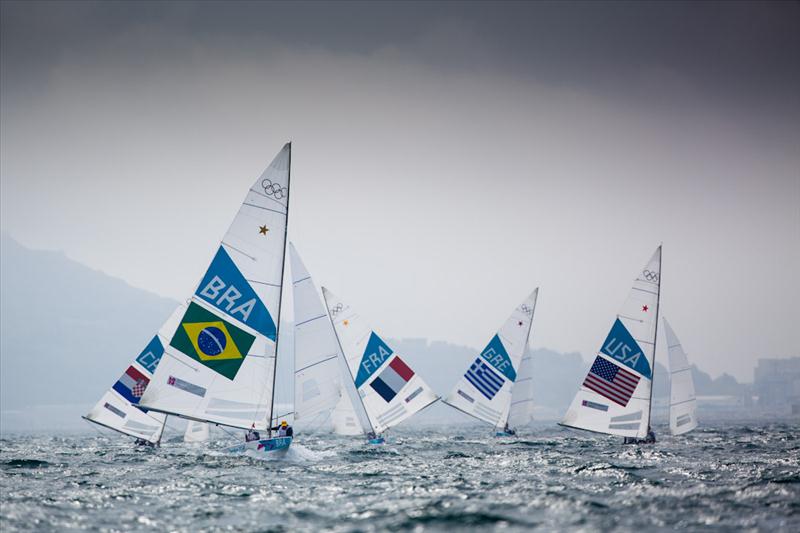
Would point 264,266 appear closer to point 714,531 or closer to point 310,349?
point 310,349

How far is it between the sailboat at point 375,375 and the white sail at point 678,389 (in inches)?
665

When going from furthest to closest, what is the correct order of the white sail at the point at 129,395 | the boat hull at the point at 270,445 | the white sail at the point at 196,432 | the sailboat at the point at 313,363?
the white sail at the point at 196,432
the white sail at the point at 129,395
the sailboat at the point at 313,363
the boat hull at the point at 270,445

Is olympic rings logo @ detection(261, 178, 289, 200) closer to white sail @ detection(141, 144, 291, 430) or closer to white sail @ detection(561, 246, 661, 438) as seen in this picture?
white sail @ detection(141, 144, 291, 430)

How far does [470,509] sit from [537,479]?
6.90 m

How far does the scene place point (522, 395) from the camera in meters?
54.3

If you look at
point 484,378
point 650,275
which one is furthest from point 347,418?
point 650,275

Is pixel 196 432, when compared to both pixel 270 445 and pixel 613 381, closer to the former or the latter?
pixel 270 445

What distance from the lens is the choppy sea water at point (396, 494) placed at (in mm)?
14734

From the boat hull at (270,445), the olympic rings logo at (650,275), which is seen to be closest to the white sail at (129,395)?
the boat hull at (270,445)

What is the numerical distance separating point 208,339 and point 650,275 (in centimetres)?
2397

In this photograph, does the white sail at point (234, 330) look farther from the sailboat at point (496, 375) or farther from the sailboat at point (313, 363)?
the sailboat at point (496, 375)

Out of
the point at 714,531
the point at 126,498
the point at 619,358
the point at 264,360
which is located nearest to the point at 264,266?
the point at 264,360

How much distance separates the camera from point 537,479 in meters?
22.2

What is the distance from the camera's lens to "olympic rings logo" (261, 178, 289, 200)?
25.7 m
